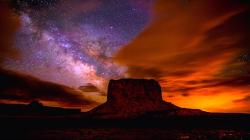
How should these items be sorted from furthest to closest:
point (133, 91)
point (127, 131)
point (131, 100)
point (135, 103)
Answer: point (133, 91), point (131, 100), point (135, 103), point (127, 131)

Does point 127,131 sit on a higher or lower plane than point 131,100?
lower

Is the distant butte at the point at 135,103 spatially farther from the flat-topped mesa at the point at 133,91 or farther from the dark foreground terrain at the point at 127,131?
the dark foreground terrain at the point at 127,131

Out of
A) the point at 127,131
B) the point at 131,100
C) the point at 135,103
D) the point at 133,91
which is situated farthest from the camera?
the point at 133,91

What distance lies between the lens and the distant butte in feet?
346

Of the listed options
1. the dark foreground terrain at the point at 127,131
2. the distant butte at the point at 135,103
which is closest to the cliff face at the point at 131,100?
the distant butte at the point at 135,103

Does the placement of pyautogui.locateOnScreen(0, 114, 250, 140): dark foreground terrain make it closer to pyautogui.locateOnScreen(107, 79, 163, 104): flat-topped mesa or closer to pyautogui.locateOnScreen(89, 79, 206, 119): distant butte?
pyautogui.locateOnScreen(89, 79, 206, 119): distant butte

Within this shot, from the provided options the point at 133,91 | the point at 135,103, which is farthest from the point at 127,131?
the point at 133,91

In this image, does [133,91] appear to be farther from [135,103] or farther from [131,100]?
[135,103]

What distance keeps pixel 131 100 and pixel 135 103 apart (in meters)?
2.83

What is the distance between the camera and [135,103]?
116812 millimetres

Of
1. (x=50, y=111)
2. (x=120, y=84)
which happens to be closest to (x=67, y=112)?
(x=50, y=111)

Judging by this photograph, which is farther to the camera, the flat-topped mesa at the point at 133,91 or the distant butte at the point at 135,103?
the flat-topped mesa at the point at 133,91

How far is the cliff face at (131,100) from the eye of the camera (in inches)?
4264

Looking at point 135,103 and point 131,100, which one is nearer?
point 135,103
